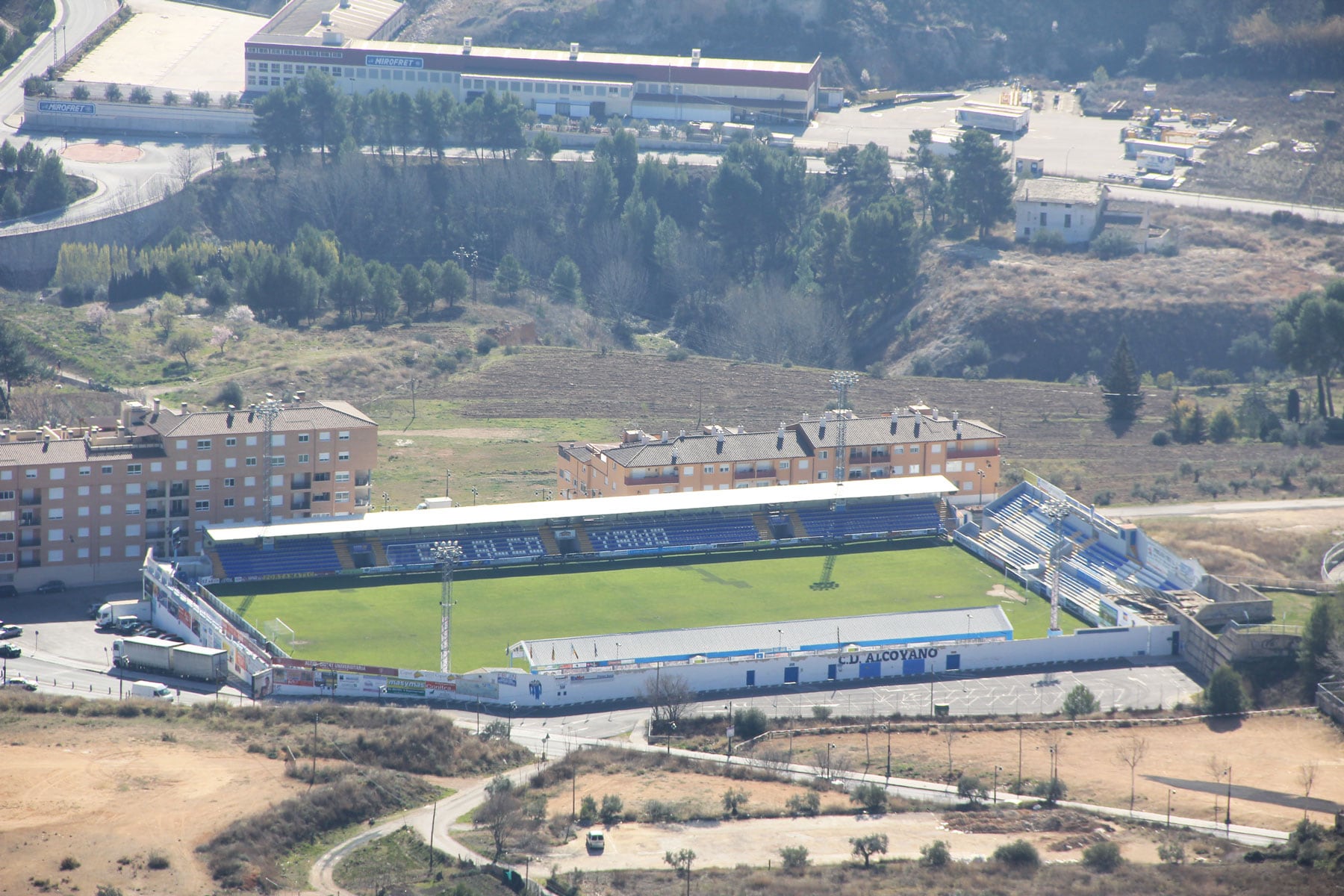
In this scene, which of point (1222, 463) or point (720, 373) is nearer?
point (1222, 463)

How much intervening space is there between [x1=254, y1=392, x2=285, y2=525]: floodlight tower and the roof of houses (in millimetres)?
97703

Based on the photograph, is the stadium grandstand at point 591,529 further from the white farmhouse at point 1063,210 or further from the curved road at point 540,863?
the white farmhouse at point 1063,210

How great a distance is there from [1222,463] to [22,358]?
90.0 m

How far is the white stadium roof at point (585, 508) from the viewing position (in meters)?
105

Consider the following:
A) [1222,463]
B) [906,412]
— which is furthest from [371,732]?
[1222,463]

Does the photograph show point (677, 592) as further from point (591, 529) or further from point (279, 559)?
point (279, 559)

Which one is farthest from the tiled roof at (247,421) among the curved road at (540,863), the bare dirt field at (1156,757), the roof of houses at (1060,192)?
the roof of houses at (1060,192)

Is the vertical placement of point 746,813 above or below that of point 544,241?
below

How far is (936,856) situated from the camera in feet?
227

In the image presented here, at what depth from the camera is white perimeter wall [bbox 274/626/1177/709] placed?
3524 inches

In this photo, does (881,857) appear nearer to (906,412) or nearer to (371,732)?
(371,732)

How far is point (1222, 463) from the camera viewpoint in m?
131

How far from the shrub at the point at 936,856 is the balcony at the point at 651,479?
156 ft

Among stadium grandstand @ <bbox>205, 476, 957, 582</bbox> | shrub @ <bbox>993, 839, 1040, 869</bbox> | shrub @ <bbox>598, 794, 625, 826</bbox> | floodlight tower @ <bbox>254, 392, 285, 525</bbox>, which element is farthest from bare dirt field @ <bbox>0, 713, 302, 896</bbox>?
shrub @ <bbox>993, 839, 1040, 869</bbox>
